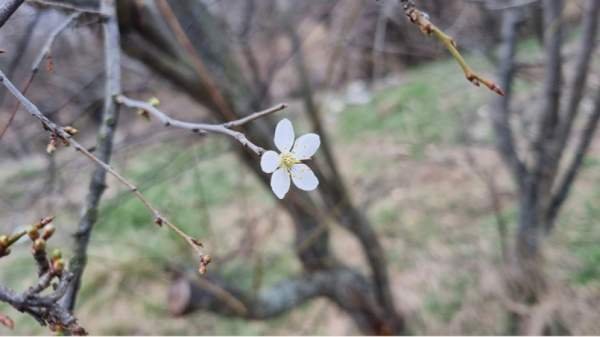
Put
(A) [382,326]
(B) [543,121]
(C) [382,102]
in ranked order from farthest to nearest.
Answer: (C) [382,102], (A) [382,326], (B) [543,121]

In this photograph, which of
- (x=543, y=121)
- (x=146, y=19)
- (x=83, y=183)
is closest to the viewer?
(x=146, y=19)

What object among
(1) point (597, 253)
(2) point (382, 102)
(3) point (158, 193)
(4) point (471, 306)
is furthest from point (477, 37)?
(2) point (382, 102)

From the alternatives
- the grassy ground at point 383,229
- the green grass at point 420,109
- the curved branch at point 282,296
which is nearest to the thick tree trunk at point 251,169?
the curved branch at point 282,296

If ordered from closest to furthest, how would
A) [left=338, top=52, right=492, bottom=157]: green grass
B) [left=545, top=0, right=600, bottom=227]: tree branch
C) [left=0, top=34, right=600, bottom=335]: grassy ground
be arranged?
[left=545, top=0, right=600, bottom=227]: tree branch < [left=0, top=34, right=600, bottom=335]: grassy ground < [left=338, top=52, right=492, bottom=157]: green grass

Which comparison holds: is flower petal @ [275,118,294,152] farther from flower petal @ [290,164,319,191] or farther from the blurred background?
the blurred background

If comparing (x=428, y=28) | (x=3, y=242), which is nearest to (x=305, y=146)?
(x=428, y=28)

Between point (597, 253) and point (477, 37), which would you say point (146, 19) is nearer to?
point (477, 37)

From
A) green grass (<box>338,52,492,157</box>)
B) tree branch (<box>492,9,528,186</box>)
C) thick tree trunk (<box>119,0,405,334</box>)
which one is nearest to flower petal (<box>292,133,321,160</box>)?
thick tree trunk (<box>119,0,405,334</box>)
